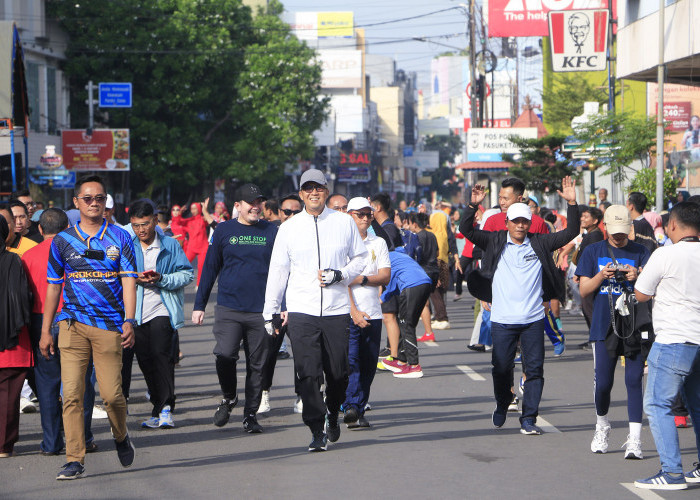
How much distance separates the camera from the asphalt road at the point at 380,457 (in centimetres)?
718

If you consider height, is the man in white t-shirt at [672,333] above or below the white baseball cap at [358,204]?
below

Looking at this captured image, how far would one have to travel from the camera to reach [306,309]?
A: 8.21 meters

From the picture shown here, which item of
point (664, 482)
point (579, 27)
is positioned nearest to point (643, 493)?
point (664, 482)

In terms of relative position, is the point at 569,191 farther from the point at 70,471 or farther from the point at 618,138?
the point at 618,138

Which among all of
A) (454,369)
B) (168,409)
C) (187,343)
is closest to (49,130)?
(187,343)

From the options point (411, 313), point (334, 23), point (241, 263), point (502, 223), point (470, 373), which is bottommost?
point (470, 373)

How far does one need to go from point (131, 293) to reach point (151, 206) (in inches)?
83.2

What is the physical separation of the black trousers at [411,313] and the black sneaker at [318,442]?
417 cm

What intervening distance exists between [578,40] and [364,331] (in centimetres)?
2404

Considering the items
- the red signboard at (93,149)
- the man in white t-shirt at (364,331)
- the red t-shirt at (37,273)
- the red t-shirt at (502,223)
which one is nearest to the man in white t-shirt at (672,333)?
the man in white t-shirt at (364,331)

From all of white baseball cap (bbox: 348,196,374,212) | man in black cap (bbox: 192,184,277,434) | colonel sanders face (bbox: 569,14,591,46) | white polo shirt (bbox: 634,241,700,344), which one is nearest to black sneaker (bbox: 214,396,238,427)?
man in black cap (bbox: 192,184,277,434)

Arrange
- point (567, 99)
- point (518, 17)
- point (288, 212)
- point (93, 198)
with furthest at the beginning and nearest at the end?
point (567, 99), point (518, 17), point (288, 212), point (93, 198)

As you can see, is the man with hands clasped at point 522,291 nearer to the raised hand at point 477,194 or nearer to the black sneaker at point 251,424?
the raised hand at point 477,194

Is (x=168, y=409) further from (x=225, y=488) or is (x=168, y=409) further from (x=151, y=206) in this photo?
(x=225, y=488)
